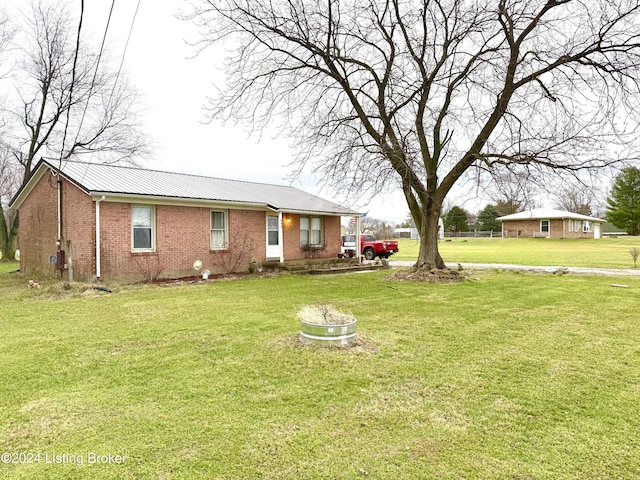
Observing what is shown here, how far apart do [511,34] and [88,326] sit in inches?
539

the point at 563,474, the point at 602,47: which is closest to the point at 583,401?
the point at 563,474

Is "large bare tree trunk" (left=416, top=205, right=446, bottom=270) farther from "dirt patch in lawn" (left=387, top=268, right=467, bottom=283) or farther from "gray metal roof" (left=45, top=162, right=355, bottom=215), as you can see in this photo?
"gray metal roof" (left=45, top=162, right=355, bottom=215)

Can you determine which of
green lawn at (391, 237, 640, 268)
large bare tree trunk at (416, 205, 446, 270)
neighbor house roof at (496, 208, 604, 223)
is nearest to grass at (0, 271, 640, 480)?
large bare tree trunk at (416, 205, 446, 270)

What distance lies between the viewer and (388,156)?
12469 millimetres

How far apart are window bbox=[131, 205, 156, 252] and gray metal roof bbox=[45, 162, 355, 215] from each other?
0.68m

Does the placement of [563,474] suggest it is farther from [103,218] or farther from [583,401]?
[103,218]

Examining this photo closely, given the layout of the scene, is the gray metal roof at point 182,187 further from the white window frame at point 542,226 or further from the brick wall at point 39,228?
the white window frame at point 542,226

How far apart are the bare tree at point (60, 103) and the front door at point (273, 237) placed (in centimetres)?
1330

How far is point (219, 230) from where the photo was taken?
15.4m

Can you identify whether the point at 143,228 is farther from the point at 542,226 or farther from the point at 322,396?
the point at 542,226

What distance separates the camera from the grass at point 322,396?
2.75m

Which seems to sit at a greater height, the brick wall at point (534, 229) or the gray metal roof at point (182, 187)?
the gray metal roof at point (182, 187)

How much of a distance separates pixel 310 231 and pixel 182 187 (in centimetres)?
649

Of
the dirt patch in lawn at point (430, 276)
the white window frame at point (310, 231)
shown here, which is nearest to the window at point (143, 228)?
the white window frame at point (310, 231)
